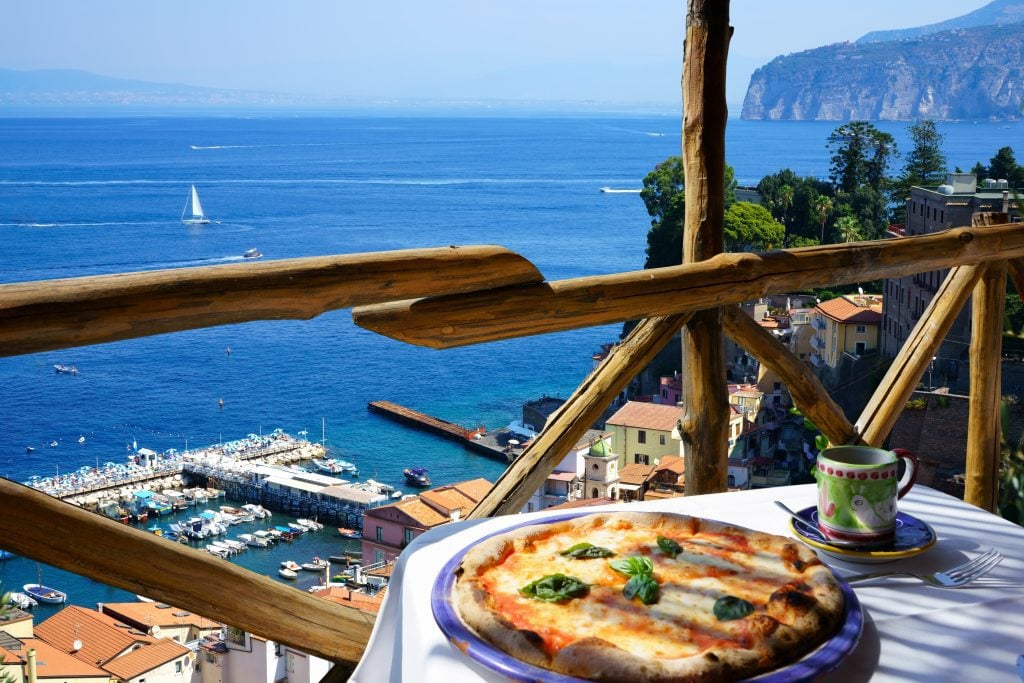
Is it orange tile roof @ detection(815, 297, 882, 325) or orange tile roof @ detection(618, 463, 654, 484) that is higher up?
orange tile roof @ detection(815, 297, 882, 325)

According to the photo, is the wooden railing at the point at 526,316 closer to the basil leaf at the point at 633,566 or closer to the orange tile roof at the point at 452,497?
the basil leaf at the point at 633,566

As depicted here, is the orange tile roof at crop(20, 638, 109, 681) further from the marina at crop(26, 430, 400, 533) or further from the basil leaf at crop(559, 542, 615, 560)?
the marina at crop(26, 430, 400, 533)

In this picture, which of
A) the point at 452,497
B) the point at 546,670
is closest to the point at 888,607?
the point at 546,670

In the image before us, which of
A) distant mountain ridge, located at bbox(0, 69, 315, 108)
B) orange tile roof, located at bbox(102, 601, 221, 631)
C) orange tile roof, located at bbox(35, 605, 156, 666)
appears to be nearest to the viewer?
orange tile roof, located at bbox(35, 605, 156, 666)

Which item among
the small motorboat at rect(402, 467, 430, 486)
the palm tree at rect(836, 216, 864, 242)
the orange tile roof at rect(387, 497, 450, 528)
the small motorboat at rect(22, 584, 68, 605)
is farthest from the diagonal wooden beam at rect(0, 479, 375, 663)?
the palm tree at rect(836, 216, 864, 242)

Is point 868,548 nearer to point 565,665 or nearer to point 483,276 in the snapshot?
point 565,665

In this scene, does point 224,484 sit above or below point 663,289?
below

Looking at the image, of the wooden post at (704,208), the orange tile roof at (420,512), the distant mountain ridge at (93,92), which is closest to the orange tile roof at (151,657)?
the orange tile roof at (420,512)

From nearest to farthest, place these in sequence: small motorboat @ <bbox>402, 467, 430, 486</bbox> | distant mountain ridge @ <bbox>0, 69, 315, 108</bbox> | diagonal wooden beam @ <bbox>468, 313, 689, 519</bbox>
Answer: diagonal wooden beam @ <bbox>468, 313, 689, 519</bbox>, small motorboat @ <bbox>402, 467, 430, 486</bbox>, distant mountain ridge @ <bbox>0, 69, 315, 108</bbox>

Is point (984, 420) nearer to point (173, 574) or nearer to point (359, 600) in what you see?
point (173, 574)
